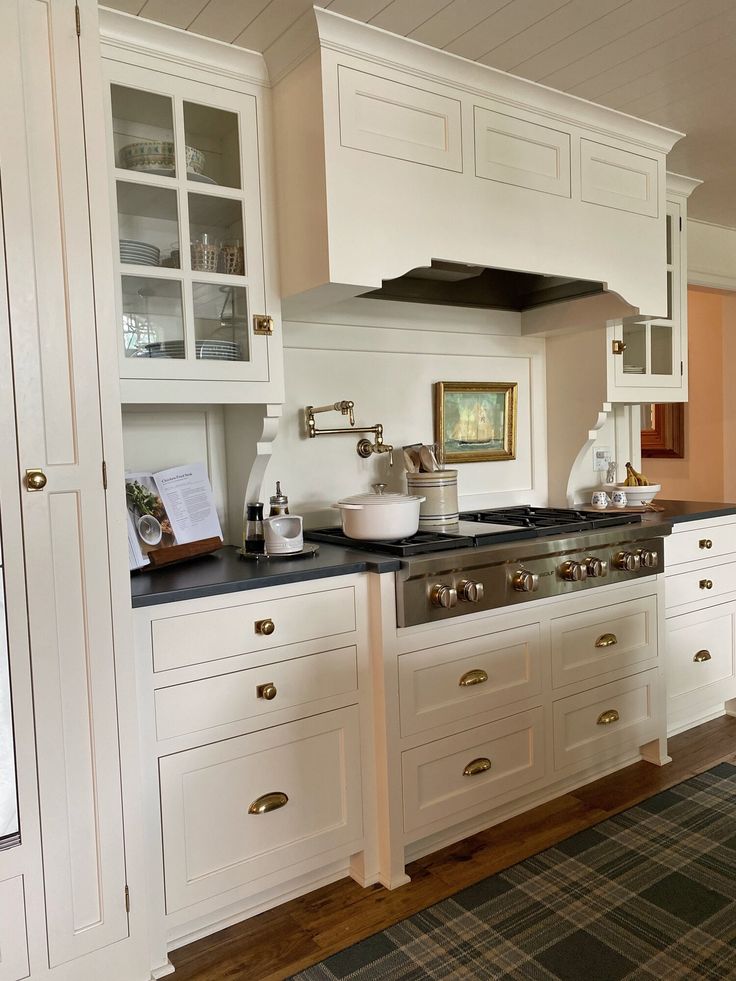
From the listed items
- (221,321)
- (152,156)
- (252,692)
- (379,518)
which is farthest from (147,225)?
(252,692)

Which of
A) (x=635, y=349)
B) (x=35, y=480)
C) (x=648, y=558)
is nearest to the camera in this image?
(x=35, y=480)

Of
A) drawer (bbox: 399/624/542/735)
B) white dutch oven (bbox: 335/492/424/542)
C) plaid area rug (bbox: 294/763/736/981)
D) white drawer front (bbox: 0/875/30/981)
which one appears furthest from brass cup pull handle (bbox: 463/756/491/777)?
white drawer front (bbox: 0/875/30/981)

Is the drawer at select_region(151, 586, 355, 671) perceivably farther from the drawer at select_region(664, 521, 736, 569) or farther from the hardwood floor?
the drawer at select_region(664, 521, 736, 569)

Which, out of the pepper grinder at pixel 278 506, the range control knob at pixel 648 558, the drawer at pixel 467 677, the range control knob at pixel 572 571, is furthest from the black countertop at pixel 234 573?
the range control knob at pixel 648 558

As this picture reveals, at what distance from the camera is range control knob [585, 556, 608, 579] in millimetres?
2551

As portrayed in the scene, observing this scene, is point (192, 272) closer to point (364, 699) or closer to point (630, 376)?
point (364, 699)

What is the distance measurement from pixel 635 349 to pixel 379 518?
1.64 meters

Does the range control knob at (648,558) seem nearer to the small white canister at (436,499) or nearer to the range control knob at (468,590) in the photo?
the small white canister at (436,499)

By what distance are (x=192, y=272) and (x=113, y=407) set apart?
1.98 feet

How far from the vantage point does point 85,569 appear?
1.67 meters

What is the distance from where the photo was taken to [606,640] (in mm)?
2684

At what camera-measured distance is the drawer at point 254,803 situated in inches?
72.7

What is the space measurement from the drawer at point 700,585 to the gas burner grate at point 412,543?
1089 millimetres

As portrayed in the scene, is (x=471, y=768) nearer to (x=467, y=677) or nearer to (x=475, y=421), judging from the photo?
(x=467, y=677)
